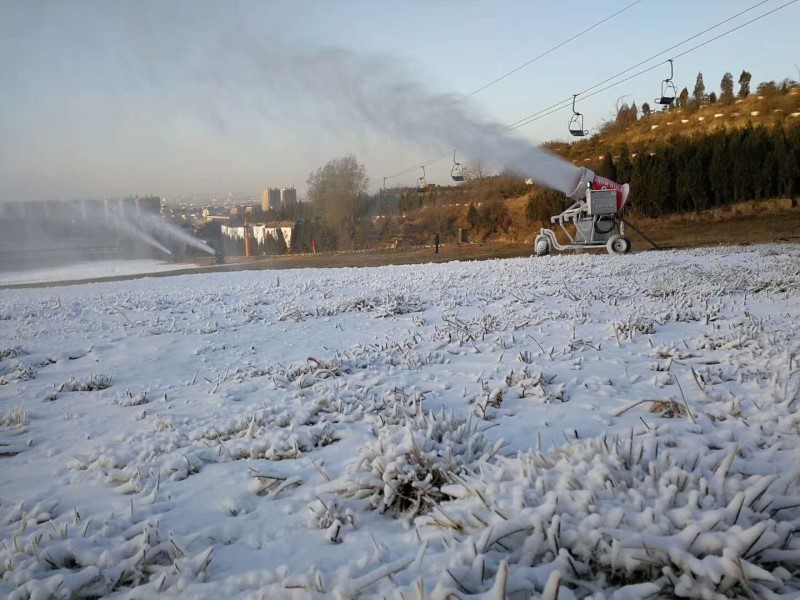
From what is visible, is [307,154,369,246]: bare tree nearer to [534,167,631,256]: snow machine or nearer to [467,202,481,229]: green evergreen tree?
[467,202,481,229]: green evergreen tree

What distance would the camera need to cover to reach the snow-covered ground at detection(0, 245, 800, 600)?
1.86m

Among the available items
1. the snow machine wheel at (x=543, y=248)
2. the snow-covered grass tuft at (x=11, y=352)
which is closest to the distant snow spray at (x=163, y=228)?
the snow machine wheel at (x=543, y=248)

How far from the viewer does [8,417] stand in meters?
4.32

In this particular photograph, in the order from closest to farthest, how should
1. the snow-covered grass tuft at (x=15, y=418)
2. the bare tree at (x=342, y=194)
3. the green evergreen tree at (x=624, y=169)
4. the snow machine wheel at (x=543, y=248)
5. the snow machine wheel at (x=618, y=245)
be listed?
the snow-covered grass tuft at (x=15, y=418), the snow machine wheel at (x=618, y=245), the snow machine wheel at (x=543, y=248), the green evergreen tree at (x=624, y=169), the bare tree at (x=342, y=194)

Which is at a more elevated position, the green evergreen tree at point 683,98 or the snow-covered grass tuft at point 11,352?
the green evergreen tree at point 683,98

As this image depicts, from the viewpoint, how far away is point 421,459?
2750 millimetres

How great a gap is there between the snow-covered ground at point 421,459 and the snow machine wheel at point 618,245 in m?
10.1

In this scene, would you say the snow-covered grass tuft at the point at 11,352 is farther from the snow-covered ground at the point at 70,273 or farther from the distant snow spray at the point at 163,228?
the distant snow spray at the point at 163,228

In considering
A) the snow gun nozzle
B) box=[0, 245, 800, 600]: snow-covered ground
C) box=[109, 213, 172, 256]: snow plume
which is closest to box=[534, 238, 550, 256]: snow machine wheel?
the snow gun nozzle

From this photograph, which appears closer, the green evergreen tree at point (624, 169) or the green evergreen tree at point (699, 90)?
the green evergreen tree at point (624, 169)

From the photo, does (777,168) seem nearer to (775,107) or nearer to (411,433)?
(775,107)

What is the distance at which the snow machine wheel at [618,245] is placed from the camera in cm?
1689

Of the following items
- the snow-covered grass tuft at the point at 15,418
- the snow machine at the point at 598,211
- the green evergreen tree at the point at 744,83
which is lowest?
the snow-covered grass tuft at the point at 15,418

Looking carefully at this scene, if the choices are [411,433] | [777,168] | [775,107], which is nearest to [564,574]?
[411,433]
